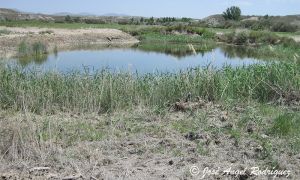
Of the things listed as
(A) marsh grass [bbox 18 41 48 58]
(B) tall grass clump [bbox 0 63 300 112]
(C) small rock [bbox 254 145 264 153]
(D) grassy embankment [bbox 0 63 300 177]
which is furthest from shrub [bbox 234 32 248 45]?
(C) small rock [bbox 254 145 264 153]

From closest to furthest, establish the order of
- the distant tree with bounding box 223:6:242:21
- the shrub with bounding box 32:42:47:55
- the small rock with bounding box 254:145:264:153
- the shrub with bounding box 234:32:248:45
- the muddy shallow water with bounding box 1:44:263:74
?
the small rock with bounding box 254:145:264:153
the muddy shallow water with bounding box 1:44:263:74
the shrub with bounding box 32:42:47:55
the shrub with bounding box 234:32:248:45
the distant tree with bounding box 223:6:242:21

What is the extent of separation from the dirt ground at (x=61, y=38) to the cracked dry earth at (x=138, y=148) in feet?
64.8

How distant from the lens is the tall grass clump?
317 inches

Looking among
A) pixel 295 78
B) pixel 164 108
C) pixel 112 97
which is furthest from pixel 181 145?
pixel 295 78

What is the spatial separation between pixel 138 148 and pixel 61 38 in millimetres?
30326

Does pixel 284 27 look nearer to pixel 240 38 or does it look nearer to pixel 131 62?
pixel 240 38

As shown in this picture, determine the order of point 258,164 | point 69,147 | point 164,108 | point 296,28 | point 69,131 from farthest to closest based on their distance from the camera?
point 296,28 → point 164,108 → point 69,131 → point 69,147 → point 258,164

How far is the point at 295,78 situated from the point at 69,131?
4.99 metres

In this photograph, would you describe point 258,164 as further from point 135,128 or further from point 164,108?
point 164,108

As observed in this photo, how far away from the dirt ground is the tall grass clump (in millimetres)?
16915

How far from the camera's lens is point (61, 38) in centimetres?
3481

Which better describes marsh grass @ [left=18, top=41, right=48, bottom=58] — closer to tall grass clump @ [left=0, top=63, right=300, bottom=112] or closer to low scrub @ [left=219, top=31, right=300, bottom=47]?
tall grass clump @ [left=0, top=63, right=300, bottom=112]

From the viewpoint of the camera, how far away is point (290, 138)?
602cm

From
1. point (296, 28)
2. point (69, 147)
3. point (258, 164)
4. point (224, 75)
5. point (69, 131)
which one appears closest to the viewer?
point (258, 164)
